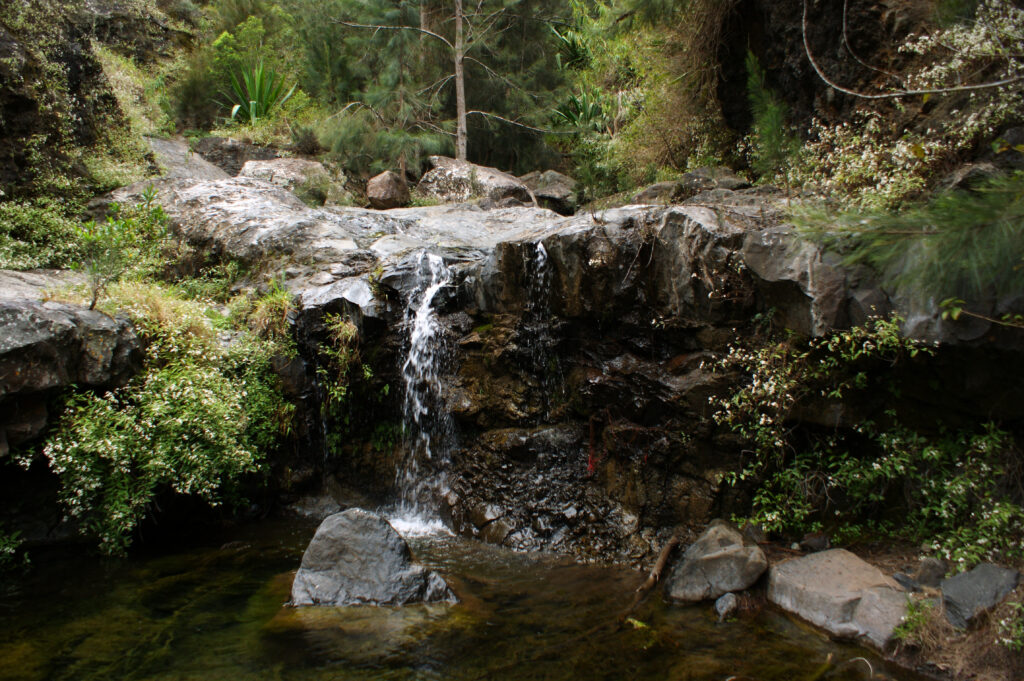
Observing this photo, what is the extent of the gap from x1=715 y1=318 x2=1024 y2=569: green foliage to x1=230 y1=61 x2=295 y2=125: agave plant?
14.9 metres

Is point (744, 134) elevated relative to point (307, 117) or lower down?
lower down

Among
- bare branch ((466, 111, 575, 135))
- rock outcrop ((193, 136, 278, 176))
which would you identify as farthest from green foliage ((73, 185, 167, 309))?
bare branch ((466, 111, 575, 135))

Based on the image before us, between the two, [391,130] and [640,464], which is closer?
[640,464]

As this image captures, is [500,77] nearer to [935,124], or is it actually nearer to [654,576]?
[935,124]

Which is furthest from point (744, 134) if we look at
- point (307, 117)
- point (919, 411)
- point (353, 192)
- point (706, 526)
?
point (307, 117)

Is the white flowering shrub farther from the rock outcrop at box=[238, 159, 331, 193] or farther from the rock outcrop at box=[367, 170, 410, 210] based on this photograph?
the rock outcrop at box=[238, 159, 331, 193]

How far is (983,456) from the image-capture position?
4500 millimetres

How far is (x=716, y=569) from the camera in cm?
474

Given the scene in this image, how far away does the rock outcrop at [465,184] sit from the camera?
43.8 ft

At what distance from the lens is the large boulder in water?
4.70m

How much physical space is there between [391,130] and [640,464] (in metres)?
12.1

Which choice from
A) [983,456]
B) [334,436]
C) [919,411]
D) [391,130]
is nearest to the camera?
[983,456]

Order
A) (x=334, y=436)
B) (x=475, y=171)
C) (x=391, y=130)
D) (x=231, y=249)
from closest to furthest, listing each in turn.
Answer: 1. (x=334, y=436)
2. (x=231, y=249)
3. (x=475, y=171)
4. (x=391, y=130)

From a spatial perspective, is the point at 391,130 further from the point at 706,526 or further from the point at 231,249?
the point at 706,526
